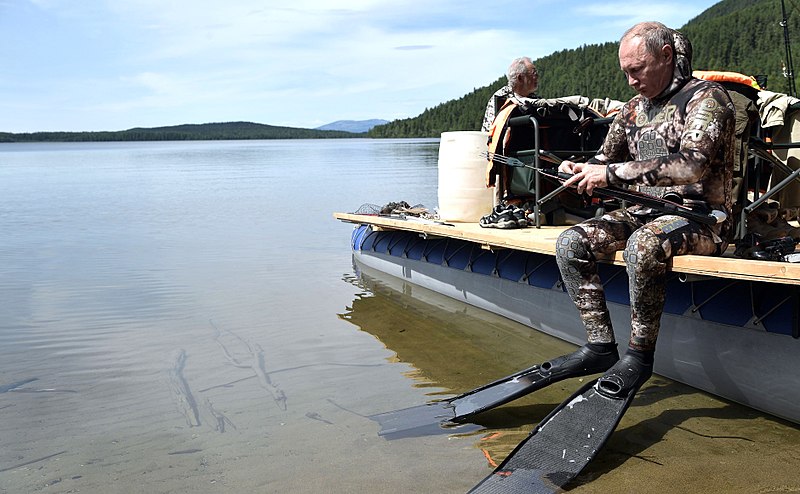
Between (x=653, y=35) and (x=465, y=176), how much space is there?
3572mm

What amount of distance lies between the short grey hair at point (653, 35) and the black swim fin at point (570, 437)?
1.69 meters

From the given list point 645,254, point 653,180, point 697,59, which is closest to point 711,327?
point 645,254

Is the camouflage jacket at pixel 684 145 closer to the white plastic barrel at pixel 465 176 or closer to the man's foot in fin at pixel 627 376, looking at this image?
the man's foot in fin at pixel 627 376

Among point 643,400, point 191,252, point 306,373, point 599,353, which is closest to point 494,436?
point 599,353

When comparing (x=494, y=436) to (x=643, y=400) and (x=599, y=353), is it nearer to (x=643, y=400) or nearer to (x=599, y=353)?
(x=599, y=353)

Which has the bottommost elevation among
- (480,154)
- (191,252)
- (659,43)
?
(191,252)

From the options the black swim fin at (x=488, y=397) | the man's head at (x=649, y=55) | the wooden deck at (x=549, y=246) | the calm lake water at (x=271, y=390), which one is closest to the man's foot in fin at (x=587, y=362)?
the black swim fin at (x=488, y=397)

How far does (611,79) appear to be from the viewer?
10300 cm

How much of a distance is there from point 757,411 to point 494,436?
1.59 meters

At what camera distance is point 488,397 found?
16.3 ft

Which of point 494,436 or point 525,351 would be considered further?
point 525,351

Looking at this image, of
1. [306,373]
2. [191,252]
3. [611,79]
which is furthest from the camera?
[611,79]

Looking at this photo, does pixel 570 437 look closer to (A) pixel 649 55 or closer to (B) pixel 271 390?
(A) pixel 649 55

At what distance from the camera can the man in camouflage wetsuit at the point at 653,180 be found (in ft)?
13.9
